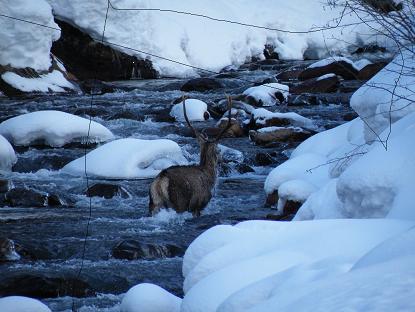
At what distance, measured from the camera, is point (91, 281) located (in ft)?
19.5

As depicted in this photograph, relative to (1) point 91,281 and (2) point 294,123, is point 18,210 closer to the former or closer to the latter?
(1) point 91,281

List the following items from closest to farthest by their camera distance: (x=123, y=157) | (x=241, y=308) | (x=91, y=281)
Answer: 1. (x=241, y=308)
2. (x=91, y=281)
3. (x=123, y=157)

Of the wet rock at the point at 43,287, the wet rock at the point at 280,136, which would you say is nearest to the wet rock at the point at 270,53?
the wet rock at the point at 280,136

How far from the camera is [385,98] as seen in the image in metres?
6.48

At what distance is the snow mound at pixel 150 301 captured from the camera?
15.3ft

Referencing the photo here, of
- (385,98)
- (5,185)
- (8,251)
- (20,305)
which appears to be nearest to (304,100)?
(5,185)

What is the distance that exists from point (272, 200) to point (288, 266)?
5.18m

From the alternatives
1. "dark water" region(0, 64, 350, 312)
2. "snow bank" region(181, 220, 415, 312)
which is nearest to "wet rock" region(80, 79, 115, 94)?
"dark water" region(0, 64, 350, 312)

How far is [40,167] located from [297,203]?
15.2 feet

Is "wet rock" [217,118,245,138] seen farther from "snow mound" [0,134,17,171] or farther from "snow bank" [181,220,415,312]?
"snow bank" [181,220,415,312]

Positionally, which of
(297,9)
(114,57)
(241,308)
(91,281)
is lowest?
(91,281)

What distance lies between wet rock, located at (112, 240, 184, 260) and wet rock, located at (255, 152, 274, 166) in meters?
4.62

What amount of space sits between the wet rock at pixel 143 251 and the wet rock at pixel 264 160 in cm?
462

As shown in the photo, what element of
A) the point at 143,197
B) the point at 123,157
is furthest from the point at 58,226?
the point at 123,157
